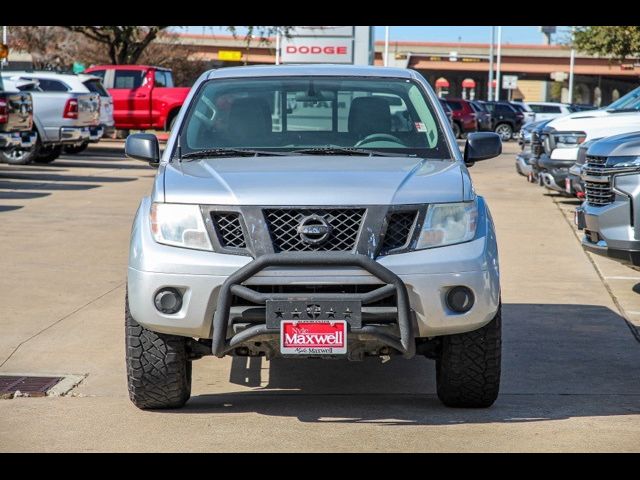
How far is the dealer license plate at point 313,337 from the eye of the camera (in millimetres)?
5766

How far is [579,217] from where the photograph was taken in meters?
10.0

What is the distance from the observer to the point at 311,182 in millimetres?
6008

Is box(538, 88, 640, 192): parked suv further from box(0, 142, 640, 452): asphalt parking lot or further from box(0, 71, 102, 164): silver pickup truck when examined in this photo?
box(0, 71, 102, 164): silver pickup truck

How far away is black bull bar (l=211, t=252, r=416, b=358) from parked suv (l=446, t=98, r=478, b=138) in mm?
41470

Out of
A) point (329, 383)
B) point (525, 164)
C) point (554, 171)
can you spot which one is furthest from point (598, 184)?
point (525, 164)

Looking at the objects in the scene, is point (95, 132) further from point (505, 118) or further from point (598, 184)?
point (505, 118)

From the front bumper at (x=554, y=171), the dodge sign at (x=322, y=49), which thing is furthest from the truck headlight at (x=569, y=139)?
the dodge sign at (x=322, y=49)

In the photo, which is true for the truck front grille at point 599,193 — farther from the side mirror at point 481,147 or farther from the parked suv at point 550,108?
the parked suv at point 550,108

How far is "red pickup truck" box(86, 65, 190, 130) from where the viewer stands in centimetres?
3306

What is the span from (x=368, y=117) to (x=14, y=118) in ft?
50.2

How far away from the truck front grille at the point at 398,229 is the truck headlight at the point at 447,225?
7cm

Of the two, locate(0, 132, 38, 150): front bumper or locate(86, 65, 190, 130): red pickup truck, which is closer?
locate(0, 132, 38, 150): front bumper

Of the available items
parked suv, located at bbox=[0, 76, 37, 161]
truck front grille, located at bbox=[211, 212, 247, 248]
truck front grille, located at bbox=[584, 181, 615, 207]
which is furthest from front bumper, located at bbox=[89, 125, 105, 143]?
truck front grille, located at bbox=[211, 212, 247, 248]
